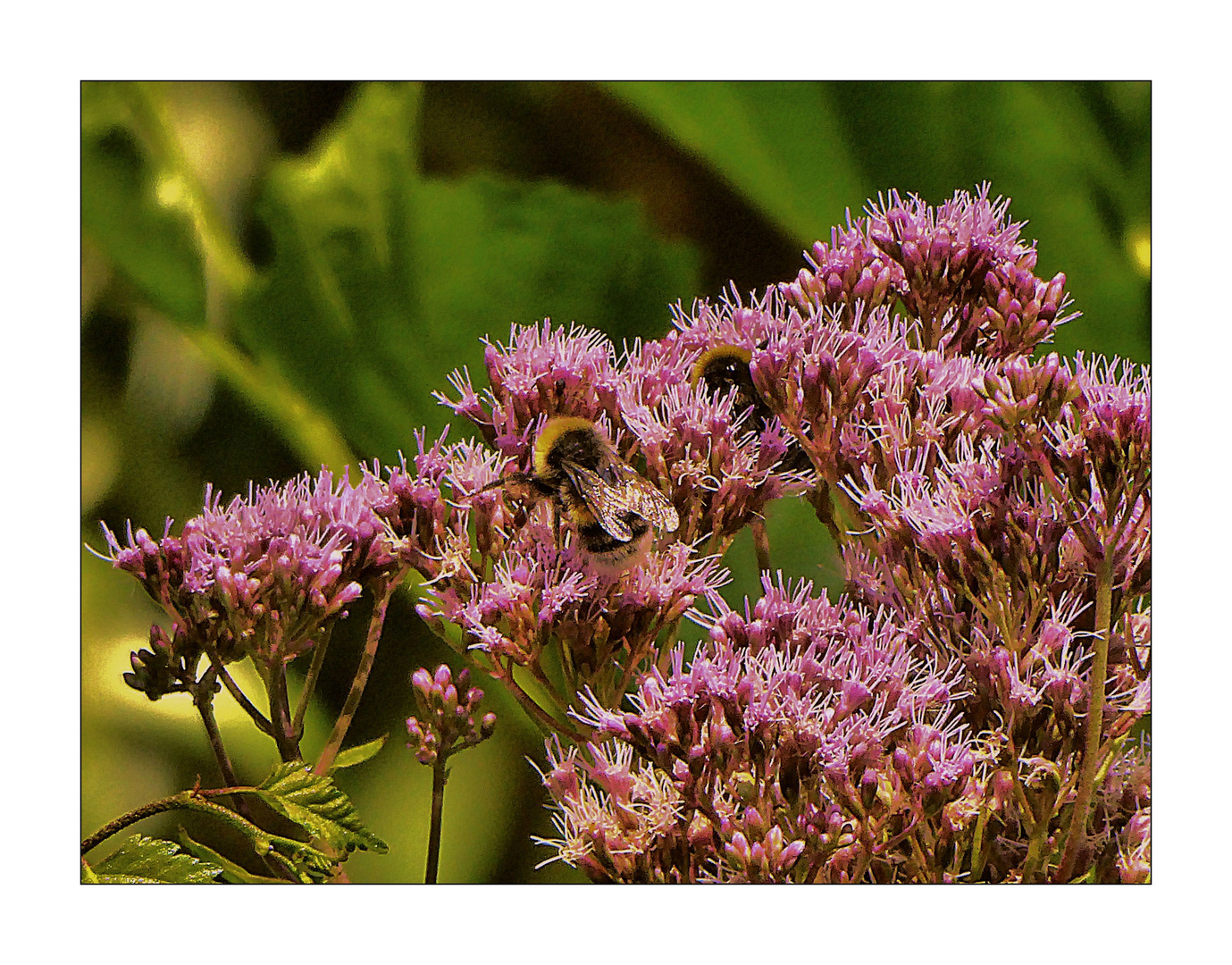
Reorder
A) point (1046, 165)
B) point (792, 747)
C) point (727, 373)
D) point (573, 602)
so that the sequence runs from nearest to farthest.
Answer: point (792, 747)
point (573, 602)
point (727, 373)
point (1046, 165)

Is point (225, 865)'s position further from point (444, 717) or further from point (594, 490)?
point (594, 490)

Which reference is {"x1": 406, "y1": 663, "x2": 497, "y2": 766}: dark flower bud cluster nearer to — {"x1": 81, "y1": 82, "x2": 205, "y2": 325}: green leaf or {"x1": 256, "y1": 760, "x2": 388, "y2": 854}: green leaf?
{"x1": 256, "y1": 760, "x2": 388, "y2": 854}: green leaf

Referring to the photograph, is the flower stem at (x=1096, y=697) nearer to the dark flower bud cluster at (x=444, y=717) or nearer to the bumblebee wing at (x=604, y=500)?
the bumblebee wing at (x=604, y=500)

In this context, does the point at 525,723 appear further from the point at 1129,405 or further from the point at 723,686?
the point at 1129,405

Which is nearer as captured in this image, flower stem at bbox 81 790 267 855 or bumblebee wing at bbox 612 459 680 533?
bumblebee wing at bbox 612 459 680 533

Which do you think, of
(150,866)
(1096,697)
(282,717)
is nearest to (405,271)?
(282,717)

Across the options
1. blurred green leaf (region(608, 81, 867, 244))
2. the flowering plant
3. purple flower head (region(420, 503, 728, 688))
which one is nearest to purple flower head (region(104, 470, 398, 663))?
the flowering plant
